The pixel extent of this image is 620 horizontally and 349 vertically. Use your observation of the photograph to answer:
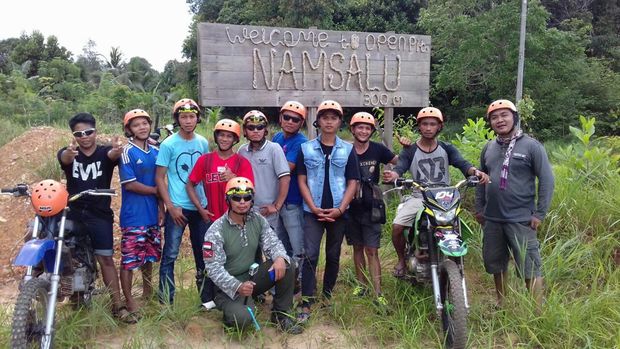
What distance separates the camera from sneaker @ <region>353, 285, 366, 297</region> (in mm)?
4264

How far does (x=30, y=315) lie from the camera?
3.27 meters

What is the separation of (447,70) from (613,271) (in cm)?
1466

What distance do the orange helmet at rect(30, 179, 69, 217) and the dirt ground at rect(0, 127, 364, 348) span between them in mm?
1011

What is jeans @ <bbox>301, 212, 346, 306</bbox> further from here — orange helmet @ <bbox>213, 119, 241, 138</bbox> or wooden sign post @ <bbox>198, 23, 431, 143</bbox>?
wooden sign post @ <bbox>198, 23, 431, 143</bbox>

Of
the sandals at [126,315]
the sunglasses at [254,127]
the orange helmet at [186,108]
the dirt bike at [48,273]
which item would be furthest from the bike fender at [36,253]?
the sunglasses at [254,127]

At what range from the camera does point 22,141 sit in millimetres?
8172

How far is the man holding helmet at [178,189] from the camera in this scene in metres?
3.99

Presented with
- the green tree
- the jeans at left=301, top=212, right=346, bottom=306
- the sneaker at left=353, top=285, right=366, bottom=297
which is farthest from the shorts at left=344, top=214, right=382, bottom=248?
the green tree

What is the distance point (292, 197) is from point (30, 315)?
2092mm

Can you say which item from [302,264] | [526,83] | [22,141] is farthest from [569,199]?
[526,83]

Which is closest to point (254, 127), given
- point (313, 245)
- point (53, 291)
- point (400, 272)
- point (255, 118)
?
point (255, 118)

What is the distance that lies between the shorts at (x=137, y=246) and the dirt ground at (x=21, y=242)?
1.64ft

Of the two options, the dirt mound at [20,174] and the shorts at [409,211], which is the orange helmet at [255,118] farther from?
the dirt mound at [20,174]

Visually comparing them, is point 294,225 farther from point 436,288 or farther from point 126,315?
point 126,315
